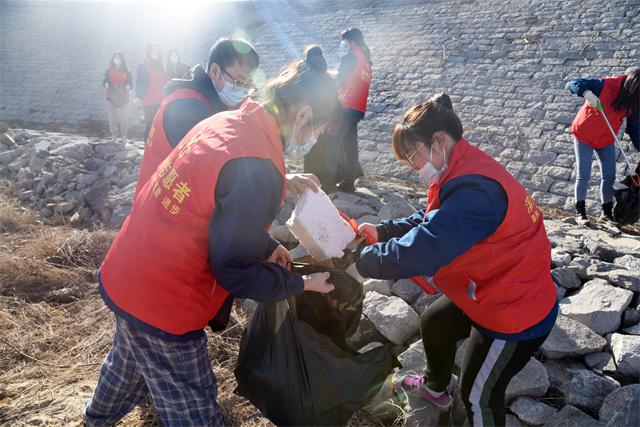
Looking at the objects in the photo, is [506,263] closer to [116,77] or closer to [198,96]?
[198,96]

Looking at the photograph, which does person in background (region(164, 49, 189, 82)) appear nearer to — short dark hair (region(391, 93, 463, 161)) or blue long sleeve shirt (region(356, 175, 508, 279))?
short dark hair (region(391, 93, 463, 161))

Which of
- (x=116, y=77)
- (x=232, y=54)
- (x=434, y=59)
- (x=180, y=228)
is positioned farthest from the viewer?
(x=434, y=59)

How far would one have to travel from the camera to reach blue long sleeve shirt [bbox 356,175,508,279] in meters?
1.39

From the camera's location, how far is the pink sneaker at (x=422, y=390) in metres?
2.06

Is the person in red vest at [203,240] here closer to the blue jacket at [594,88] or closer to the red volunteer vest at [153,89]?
the blue jacket at [594,88]

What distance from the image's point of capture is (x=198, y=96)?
2314 millimetres

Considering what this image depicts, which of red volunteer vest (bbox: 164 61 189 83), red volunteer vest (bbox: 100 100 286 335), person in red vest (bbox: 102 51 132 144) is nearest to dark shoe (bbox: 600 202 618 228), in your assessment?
red volunteer vest (bbox: 100 100 286 335)

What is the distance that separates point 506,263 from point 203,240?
44.2 inches

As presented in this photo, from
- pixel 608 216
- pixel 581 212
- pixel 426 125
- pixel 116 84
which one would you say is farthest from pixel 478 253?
pixel 116 84

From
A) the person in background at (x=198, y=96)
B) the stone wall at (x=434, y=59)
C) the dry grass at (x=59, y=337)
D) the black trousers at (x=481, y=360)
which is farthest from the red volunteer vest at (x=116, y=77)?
the black trousers at (x=481, y=360)

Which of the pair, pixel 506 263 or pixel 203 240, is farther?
pixel 506 263

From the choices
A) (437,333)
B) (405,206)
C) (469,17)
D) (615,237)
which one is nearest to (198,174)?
(437,333)

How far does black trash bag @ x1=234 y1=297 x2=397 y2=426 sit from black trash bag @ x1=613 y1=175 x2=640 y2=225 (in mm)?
3750

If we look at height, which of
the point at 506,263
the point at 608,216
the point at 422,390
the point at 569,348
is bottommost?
the point at 608,216
